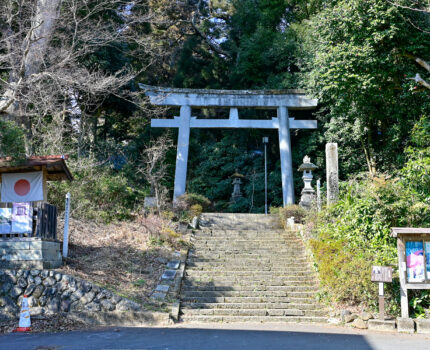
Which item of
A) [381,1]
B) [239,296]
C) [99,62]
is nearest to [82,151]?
[99,62]

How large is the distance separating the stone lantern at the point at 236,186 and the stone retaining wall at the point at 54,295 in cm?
1308

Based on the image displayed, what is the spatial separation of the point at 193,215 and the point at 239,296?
6131 millimetres

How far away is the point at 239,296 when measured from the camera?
1044cm

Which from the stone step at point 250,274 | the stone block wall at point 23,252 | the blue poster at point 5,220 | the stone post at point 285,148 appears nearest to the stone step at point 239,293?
the stone step at point 250,274

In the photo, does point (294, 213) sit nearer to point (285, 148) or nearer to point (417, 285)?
point (285, 148)

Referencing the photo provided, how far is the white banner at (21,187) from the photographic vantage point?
10219 mm

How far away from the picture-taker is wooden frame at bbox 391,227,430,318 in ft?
27.9

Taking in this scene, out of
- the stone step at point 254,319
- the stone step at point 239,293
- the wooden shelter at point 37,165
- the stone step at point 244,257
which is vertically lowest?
the stone step at point 254,319

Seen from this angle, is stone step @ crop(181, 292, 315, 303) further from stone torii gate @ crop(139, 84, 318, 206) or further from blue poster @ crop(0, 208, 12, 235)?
stone torii gate @ crop(139, 84, 318, 206)

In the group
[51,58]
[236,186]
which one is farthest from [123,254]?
[236,186]

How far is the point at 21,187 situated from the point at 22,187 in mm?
22

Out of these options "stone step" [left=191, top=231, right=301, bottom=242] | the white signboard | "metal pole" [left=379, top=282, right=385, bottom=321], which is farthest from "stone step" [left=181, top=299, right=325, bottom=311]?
"stone step" [left=191, top=231, right=301, bottom=242]

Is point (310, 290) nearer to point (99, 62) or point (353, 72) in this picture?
point (353, 72)

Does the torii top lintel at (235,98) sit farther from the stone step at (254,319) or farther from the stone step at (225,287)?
the stone step at (254,319)
